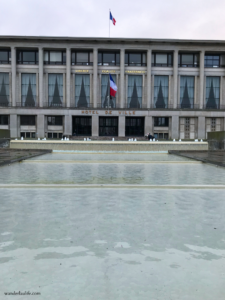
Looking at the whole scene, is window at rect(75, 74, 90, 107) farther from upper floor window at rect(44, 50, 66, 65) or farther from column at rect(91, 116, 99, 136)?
upper floor window at rect(44, 50, 66, 65)

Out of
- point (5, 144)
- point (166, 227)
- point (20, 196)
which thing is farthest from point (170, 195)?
point (5, 144)

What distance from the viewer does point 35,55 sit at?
5888cm

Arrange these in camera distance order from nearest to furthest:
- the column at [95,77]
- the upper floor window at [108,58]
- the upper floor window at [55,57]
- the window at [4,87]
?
the column at [95,77], the window at [4,87], the upper floor window at [55,57], the upper floor window at [108,58]

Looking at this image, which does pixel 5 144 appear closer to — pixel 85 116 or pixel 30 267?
pixel 30 267

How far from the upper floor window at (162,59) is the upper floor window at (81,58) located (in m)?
12.3

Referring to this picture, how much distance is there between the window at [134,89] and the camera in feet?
192

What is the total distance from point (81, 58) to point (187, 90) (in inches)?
834

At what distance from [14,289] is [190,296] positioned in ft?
5.01

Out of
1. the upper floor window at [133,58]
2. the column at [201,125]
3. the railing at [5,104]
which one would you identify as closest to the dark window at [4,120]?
the railing at [5,104]

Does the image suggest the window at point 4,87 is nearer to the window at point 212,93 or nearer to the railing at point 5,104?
the railing at point 5,104

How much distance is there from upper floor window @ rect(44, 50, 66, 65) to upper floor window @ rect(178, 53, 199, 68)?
2247 cm

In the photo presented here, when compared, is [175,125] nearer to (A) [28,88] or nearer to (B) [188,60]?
(B) [188,60]

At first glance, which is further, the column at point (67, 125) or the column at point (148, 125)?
the column at point (148, 125)

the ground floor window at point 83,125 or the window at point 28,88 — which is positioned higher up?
the window at point 28,88
